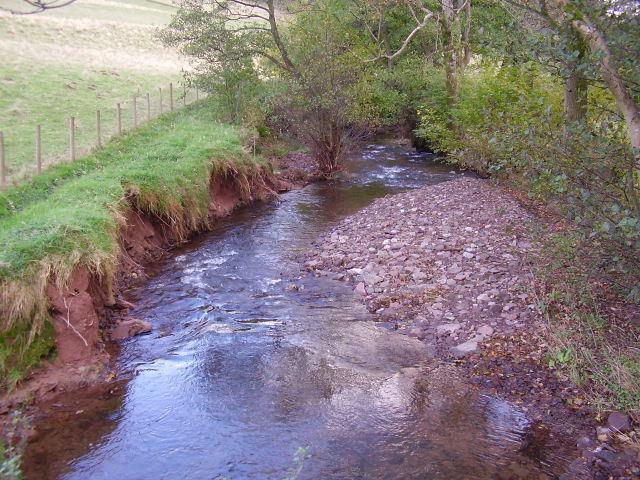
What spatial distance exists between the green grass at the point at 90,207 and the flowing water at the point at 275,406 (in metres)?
1.20

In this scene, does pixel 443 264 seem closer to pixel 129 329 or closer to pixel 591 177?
pixel 591 177

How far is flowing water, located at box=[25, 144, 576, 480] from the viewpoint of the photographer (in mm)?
6027

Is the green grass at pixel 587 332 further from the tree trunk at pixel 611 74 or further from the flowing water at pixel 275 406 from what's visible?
the tree trunk at pixel 611 74

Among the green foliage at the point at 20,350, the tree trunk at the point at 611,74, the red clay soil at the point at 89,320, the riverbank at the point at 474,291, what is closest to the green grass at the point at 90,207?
the green foliage at the point at 20,350

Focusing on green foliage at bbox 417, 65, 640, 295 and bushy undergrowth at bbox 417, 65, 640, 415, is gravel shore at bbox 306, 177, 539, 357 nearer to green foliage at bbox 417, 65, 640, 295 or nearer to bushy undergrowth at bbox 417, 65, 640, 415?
bushy undergrowth at bbox 417, 65, 640, 415

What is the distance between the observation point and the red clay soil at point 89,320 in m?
7.61

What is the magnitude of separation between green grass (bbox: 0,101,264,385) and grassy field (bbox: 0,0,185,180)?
158cm

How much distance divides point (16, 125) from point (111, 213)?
12.7 metres

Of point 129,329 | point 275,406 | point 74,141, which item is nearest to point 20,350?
point 129,329

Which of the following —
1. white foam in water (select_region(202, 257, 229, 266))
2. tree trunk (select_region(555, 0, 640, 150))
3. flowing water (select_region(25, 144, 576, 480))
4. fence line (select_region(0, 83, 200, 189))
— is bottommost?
white foam in water (select_region(202, 257, 229, 266))

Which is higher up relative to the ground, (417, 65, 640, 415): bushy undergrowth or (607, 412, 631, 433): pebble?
(417, 65, 640, 415): bushy undergrowth

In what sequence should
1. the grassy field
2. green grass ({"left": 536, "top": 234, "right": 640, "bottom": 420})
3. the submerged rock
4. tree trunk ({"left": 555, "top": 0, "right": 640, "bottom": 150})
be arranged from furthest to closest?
1. the grassy field
2. the submerged rock
3. green grass ({"left": 536, "top": 234, "right": 640, "bottom": 420})
4. tree trunk ({"left": 555, "top": 0, "right": 640, "bottom": 150})

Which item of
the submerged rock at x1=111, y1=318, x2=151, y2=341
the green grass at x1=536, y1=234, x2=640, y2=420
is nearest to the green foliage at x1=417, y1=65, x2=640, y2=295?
the green grass at x1=536, y1=234, x2=640, y2=420

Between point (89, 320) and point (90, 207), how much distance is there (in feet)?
10.4
